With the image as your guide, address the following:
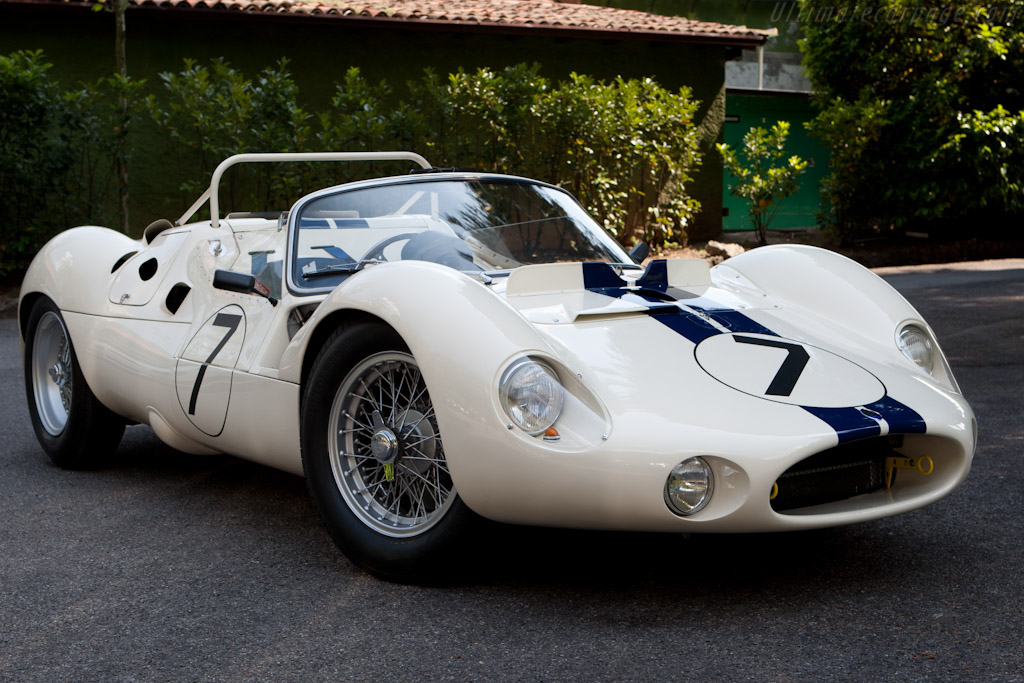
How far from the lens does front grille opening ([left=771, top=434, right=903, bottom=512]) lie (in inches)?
105

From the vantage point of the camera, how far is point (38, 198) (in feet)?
36.0

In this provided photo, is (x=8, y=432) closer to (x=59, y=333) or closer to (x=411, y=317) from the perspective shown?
(x=59, y=333)

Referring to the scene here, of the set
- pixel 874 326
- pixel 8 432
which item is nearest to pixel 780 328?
pixel 874 326

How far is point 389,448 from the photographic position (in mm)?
2941

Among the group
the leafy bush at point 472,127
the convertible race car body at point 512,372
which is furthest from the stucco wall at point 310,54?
the convertible race car body at point 512,372

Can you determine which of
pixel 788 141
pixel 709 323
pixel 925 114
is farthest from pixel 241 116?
pixel 788 141

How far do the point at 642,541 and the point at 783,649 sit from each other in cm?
85

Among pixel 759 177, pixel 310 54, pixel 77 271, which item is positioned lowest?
pixel 759 177

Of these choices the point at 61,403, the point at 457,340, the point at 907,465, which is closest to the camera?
the point at 457,340

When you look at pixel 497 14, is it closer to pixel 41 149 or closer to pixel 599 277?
pixel 41 149

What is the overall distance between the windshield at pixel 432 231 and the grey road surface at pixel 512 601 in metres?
0.92

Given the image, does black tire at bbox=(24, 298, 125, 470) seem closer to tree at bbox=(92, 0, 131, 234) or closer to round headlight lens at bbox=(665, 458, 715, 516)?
round headlight lens at bbox=(665, 458, 715, 516)

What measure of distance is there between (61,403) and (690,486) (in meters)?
3.18

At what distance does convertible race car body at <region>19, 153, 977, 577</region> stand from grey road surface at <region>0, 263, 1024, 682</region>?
8.8 inches
